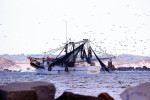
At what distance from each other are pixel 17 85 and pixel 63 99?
0.66 metres

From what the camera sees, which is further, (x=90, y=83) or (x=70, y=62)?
(x=70, y=62)

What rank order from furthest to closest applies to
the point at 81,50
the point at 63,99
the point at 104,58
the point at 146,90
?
1. the point at 104,58
2. the point at 81,50
3. the point at 63,99
4. the point at 146,90

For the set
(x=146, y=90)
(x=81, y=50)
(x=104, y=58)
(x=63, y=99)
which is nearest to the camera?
(x=146, y=90)

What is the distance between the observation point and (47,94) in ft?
17.5

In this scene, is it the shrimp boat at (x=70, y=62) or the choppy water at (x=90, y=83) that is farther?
the shrimp boat at (x=70, y=62)

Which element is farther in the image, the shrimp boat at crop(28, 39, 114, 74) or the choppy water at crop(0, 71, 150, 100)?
the shrimp boat at crop(28, 39, 114, 74)

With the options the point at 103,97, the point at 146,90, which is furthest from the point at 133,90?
the point at 103,97

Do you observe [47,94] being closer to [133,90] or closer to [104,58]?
[133,90]

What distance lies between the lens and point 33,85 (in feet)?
17.7

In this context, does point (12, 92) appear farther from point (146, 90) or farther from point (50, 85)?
point (146, 90)

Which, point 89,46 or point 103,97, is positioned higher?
point 89,46

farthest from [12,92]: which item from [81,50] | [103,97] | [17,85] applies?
[81,50]

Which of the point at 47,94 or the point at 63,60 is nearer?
the point at 47,94

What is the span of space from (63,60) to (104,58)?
19770 millimetres
